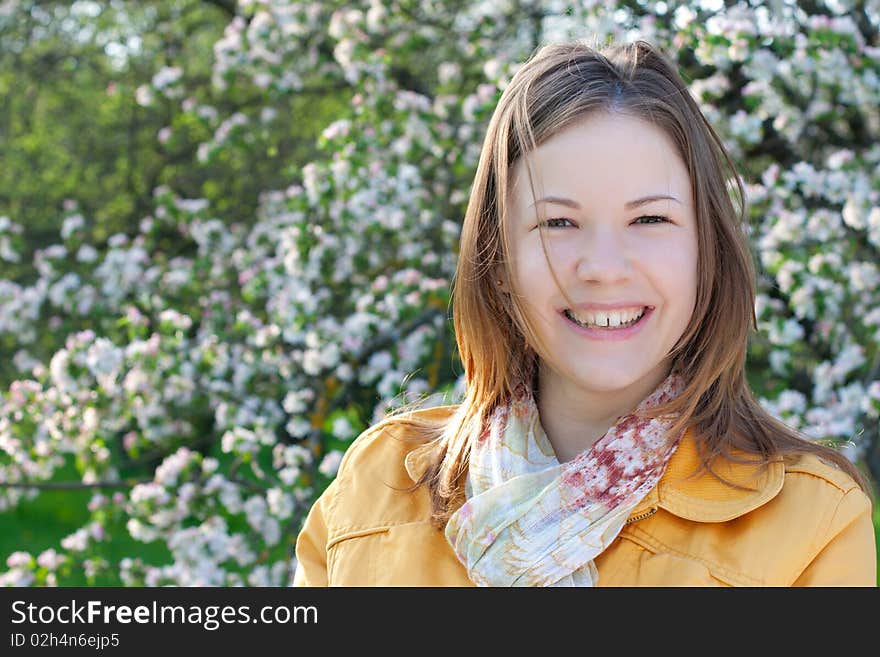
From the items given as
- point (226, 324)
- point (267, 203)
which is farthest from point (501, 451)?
point (267, 203)

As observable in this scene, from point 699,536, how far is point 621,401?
263 millimetres

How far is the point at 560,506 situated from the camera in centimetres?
155

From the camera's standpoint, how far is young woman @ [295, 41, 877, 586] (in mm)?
1501

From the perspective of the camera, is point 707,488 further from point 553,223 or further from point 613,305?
point 553,223

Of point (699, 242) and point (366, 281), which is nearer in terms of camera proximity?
point (699, 242)

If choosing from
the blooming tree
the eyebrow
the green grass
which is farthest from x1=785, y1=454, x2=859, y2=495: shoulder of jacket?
the green grass

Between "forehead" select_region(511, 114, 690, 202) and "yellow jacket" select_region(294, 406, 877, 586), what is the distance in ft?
1.26

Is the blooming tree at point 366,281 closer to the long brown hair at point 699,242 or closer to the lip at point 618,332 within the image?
the long brown hair at point 699,242

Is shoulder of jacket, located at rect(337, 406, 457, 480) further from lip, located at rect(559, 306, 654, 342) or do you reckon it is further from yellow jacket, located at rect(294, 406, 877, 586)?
lip, located at rect(559, 306, 654, 342)

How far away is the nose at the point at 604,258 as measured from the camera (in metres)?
→ 1.52

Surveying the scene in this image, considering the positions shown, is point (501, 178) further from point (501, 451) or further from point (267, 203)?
point (267, 203)

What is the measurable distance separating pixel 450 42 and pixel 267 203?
1.15m

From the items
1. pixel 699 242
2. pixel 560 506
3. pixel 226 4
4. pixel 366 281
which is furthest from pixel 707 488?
pixel 226 4

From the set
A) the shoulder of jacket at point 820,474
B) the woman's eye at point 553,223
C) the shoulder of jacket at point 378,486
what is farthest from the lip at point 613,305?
the shoulder of jacket at point 378,486
